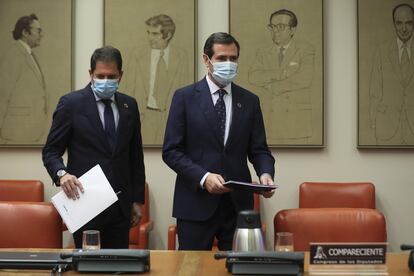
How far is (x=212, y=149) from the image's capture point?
3.07 metres

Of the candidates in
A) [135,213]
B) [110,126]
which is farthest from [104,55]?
[135,213]

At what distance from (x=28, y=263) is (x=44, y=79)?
3.08m

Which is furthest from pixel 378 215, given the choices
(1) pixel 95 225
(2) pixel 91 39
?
(2) pixel 91 39

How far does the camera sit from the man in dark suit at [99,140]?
3141 mm

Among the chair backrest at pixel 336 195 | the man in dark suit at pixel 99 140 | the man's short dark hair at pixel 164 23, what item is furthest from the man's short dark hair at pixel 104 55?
the chair backrest at pixel 336 195

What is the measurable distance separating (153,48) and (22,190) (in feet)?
5.25

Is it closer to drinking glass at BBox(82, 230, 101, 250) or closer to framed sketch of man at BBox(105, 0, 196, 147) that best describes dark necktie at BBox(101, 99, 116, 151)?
drinking glass at BBox(82, 230, 101, 250)

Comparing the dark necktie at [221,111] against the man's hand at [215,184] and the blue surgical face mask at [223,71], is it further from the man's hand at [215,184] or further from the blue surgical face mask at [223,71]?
the man's hand at [215,184]

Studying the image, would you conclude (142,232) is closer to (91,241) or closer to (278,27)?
(278,27)

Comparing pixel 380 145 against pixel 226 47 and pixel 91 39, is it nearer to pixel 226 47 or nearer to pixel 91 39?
pixel 226 47

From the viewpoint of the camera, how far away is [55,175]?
3.06m

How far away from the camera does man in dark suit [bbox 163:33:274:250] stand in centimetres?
304

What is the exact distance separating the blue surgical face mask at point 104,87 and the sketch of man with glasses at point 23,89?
196 cm

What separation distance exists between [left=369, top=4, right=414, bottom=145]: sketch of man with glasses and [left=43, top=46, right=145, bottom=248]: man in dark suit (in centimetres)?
239
